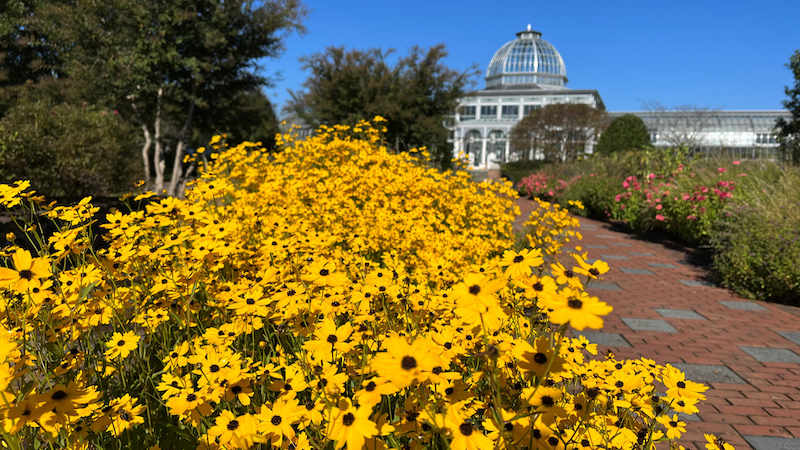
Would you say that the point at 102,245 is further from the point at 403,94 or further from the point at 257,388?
the point at 403,94

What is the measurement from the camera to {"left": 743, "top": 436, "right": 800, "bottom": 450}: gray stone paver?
246 centimetres

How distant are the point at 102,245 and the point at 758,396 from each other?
17.6ft

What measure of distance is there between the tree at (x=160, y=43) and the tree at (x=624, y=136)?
58.1 feet

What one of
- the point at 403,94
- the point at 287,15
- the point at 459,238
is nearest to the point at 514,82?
the point at 403,94

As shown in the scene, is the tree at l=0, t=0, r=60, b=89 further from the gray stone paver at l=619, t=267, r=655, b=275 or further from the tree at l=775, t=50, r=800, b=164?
the tree at l=775, t=50, r=800, b=164

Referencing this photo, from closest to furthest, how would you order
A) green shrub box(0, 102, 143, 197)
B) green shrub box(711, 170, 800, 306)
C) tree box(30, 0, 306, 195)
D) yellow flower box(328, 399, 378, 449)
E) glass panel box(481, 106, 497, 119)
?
yellow flower box(328, 399, 378, 449) < green shrub box(711, 170, 800, 306) < green shrub box(0, 102, 143, 197) < tree box(30, 0, 306, 195) < glass panel box(481, 106, 497, 119)

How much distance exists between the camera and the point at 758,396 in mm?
3035

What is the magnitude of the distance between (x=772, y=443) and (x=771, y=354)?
5.26 ft

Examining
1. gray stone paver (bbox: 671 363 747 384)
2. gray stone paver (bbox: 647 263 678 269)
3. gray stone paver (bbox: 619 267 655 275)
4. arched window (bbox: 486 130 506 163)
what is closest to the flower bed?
gray stone paver (bbox: 647 263 678 269)

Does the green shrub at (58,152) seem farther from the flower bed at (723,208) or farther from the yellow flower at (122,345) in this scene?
the flower bed at (723,208)

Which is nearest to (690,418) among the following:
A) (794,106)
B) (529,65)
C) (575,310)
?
(575,310)

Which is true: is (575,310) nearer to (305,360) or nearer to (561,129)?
(305,360)

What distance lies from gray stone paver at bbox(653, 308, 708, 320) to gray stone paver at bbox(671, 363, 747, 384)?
1179 mm

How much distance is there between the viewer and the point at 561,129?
31609mm
